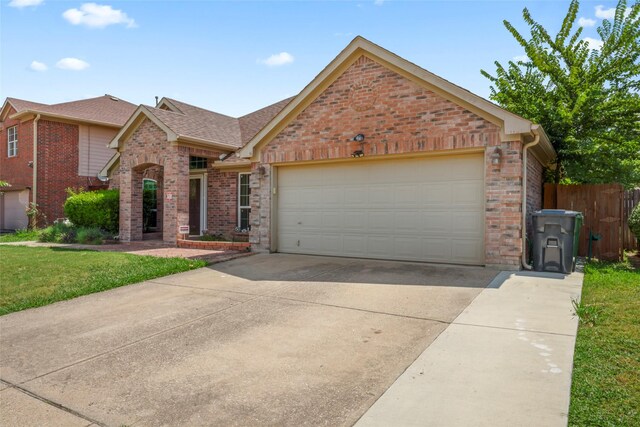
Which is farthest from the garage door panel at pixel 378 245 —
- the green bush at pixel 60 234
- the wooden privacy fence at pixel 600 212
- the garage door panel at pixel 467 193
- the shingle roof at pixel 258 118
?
the green bush at pixel 60 234

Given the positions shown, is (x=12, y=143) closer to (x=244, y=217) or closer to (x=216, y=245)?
(x=244, y=217)

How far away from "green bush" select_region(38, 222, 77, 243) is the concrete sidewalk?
14.6 meters

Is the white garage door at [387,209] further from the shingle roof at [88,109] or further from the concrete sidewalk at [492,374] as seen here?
the shingle roof at [88,109]

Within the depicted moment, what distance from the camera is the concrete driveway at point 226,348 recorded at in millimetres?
3455

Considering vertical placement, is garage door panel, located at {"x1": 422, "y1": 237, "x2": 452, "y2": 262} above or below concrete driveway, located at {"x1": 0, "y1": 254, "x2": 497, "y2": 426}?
above

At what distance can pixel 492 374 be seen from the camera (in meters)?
3.82

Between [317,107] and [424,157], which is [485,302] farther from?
[317,107]

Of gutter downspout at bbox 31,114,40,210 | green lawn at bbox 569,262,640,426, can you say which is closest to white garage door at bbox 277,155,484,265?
green lawn at bbox 569,262,640,426

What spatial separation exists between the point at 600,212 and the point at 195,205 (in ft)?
43.6

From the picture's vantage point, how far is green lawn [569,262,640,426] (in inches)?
121

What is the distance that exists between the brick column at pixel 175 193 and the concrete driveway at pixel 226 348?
564cm

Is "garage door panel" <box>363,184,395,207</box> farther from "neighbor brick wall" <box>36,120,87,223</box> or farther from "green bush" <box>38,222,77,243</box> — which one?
"neighbor brick wall" <box>36,120,87,223</box>

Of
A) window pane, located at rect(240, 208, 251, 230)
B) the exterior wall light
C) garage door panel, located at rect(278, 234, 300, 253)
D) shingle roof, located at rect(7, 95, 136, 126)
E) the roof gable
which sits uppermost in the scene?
shingle roof, located at rect(7, 95, 136, 126)

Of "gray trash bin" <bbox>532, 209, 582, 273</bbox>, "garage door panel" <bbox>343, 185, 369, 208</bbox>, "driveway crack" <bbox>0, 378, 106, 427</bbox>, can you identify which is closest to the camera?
"driveway crack" <bbox>0, 378, 106, 427</bbox>
